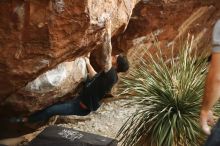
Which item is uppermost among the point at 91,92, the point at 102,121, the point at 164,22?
the point at 164,22

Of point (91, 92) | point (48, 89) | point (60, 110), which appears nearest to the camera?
point (48, 89)

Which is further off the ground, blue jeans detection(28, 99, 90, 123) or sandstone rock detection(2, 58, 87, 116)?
sandstone rock detection(2, 58, 87, 116)

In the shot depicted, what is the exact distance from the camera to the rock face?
4.14m

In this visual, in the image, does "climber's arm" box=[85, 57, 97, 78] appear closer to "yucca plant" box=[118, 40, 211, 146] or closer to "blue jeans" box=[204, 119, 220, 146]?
"yucca plant" box=[118, 40, 211, 146]

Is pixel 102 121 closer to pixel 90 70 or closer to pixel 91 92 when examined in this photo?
pixel 90 70

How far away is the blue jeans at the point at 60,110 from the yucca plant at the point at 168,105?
3.86ft

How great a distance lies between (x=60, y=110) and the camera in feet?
20.4

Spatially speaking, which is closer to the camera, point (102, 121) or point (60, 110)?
point (60, 110)

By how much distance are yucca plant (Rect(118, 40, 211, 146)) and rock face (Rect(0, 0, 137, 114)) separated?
729mm

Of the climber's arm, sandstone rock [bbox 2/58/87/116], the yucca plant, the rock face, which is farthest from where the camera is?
the climber's arm

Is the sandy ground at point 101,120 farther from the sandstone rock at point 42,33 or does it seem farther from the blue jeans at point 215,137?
the blue jeans at point 215,137

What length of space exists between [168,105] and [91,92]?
143 cm

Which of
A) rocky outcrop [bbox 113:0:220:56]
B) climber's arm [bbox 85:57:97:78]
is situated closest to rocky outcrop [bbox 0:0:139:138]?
climber's arm [bbox 85:57:97:78]

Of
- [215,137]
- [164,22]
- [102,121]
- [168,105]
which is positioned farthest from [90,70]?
[215,137]
